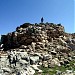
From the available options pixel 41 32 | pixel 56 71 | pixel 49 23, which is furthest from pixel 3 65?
pixel 49 23

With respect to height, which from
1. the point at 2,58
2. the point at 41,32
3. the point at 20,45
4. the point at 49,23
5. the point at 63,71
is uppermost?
the point at 49,23

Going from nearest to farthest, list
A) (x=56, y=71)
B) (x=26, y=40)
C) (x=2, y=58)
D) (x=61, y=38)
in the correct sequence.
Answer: (x=56, y=71) < (x=2, y=58) < (x=26, y=40) < (x=61, y=38)

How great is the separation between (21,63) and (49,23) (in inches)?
1080

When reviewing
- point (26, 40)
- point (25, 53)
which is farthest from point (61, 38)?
point (25, 53)

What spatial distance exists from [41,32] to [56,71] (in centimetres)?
1971

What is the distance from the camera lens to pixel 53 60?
2045 inches

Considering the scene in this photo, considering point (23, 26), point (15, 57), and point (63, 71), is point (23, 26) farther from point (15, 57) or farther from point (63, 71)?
point (63, 71)

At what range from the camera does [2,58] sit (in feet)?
161

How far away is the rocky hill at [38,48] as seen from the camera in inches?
1905

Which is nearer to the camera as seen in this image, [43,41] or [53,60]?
[53,60]

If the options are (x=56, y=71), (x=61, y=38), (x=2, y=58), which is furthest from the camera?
(x=61, y=38)

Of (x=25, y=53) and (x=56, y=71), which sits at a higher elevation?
(x=25, y=53)

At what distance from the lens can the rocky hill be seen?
48.4 metres

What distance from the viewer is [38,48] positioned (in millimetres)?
58156
